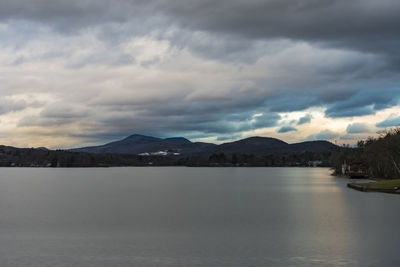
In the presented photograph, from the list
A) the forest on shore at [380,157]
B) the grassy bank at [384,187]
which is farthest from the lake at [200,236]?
the forest on shore at [380,157]

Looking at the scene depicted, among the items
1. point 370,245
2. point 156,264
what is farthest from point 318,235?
point 156,264

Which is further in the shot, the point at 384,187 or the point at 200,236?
the point at 384,187

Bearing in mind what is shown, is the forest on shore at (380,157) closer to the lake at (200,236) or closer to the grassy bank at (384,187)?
the grassy bank at (384,187)

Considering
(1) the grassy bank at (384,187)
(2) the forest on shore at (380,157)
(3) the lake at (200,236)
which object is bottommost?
(3) the lake at (200,236)

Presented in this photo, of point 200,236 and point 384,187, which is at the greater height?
point 384,187

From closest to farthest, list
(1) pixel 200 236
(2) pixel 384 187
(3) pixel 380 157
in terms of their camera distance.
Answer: (1) pixel 200 236 → (2) pixel 384 187 → (3) pixel 380 157

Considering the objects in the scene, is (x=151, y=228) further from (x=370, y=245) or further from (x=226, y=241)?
(x=370, y=245)

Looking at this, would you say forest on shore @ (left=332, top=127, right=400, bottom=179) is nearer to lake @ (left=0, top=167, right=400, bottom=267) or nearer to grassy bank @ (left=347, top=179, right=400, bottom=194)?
grassy bank @ (left=347, top=179, right=400, bottom=194)

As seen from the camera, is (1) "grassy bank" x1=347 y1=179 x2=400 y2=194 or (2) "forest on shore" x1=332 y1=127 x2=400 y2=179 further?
(2) "forest on shore" x1=332 y1=127 x2=400 y2=179

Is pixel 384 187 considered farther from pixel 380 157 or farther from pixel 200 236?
pixel 200 236

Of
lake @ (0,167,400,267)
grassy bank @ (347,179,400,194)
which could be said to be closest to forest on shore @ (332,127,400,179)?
grassy bank @ (347,179,400,194)

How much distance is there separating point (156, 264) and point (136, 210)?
106 ft

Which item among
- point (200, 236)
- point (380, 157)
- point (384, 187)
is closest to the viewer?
point (200, 236)

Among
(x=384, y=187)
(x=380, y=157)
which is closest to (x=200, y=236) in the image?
(x=384, y=187)
